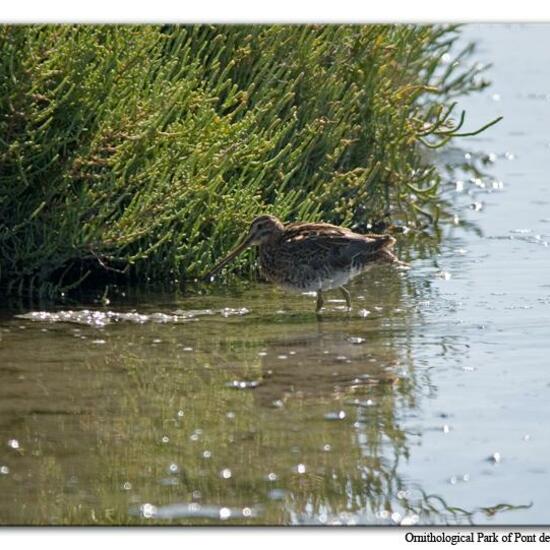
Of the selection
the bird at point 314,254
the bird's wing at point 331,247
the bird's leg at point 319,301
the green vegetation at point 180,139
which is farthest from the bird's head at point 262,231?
the bird's leg at point 319,301

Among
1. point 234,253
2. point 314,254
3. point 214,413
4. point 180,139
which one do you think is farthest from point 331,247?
point 214,413

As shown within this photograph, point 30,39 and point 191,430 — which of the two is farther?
point 30,39

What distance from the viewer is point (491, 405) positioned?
7.91 m

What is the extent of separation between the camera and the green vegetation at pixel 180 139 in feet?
32.2

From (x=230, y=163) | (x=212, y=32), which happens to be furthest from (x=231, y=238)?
(x=212, y=32)

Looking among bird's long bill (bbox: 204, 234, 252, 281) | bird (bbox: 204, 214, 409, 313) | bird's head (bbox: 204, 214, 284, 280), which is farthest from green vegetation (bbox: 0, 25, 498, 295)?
bird (bbox: 204, 214, 409, 313)

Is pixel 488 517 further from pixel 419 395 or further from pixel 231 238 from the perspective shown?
pixel 231 238

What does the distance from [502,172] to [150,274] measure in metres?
5.12

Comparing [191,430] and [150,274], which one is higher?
[150,274]

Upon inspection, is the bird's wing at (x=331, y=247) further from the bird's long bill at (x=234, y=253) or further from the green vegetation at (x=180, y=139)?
the green vegetation at (x=180, y=139)

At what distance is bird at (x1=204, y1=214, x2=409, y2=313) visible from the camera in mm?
10078

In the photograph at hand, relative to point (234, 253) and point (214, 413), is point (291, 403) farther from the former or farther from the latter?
point (234, 253)

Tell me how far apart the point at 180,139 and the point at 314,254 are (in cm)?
113

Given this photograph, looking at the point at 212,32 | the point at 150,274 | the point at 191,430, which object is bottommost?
the point at 191,430
